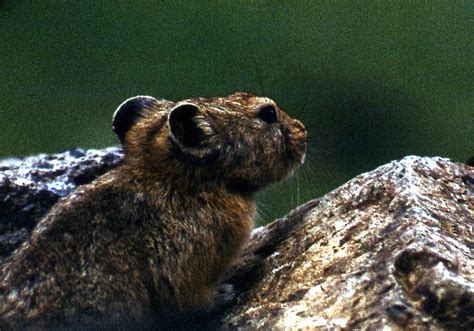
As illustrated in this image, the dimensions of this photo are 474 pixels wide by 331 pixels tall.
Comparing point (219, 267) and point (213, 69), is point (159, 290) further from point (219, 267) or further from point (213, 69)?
point (213, 69)

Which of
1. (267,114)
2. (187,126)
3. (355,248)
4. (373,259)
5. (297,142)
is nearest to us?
(373,259)

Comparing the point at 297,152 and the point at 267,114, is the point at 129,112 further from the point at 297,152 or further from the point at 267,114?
the point at 297,152

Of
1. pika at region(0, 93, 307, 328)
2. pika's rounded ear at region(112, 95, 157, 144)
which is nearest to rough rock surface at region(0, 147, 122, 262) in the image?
pika's rounded ear at region(112, 95, 157, 144)

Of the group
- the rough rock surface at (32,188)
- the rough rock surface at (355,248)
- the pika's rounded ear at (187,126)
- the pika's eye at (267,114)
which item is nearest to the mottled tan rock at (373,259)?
the rough rock surface at (355,248)

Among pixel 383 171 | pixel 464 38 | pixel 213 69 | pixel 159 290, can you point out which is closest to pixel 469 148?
pixel 464 38

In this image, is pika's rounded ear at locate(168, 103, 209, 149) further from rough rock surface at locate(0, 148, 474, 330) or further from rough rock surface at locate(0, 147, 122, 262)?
rough rock surface at locate(0, 147, 122, 262)

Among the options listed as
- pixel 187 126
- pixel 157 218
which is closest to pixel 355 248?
pixel 157 218
